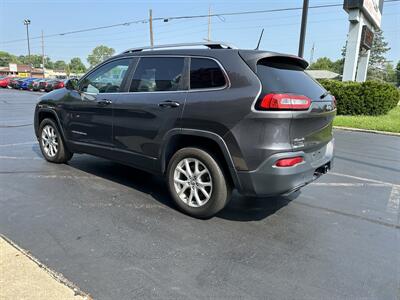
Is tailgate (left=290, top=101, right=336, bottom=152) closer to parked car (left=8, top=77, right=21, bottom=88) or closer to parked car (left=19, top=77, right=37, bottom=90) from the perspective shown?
parked car (left=19, top=77, right=37, bottom=90)

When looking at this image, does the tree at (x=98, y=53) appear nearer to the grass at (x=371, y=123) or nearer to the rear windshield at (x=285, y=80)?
the grass at (x=371, y=123)

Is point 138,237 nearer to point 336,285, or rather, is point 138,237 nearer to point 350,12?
point 336,285

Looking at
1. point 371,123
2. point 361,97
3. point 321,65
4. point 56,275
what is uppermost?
point 321,65

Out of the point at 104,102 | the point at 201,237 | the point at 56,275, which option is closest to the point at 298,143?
the point at 201,237

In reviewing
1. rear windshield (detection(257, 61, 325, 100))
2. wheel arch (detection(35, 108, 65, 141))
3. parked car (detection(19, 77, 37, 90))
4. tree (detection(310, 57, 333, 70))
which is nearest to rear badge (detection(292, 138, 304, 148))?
rear windshield (detection(257, 61, 325, 100))

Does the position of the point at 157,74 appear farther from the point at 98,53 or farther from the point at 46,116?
the point at 98,53

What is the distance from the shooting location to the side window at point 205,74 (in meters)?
3.65

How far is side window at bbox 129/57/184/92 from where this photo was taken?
158 inches

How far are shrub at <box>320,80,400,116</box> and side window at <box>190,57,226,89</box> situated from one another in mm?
12260

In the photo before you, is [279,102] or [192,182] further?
[192,182]

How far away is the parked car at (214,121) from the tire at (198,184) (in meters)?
0.01

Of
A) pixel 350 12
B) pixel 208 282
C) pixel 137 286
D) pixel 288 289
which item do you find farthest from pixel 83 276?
pixel 350 12

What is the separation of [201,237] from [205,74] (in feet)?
5.70

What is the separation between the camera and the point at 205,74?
3.78 metres
